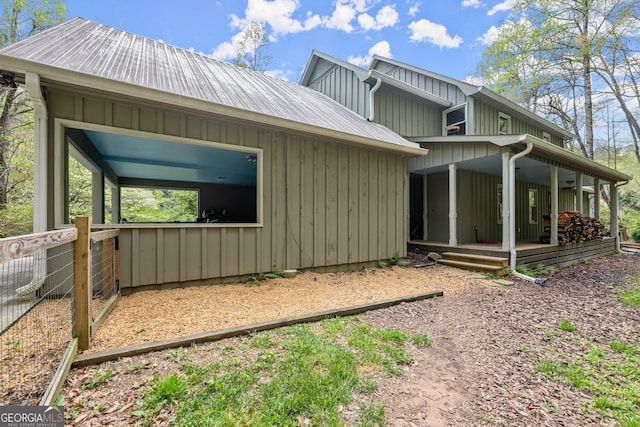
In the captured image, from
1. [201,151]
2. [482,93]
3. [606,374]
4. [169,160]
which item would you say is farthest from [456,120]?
[169,160]

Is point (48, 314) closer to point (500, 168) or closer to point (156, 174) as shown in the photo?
point (156, 174)

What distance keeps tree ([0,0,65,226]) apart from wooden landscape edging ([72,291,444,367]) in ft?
39.5

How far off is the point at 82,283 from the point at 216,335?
1.08m

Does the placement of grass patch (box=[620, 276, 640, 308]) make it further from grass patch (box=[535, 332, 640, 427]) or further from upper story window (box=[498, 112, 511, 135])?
upper story window (box=[498, 112, 511, 135])

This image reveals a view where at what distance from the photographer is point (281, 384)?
1.79 meters

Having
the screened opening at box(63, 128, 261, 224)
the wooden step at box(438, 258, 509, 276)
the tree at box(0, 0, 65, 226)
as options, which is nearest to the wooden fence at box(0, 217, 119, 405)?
the screened opening at box(63, 128, 261, 224)

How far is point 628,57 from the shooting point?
12422mm

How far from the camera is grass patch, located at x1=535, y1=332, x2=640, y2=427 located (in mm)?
1744

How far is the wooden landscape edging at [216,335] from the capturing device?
78.9 inches

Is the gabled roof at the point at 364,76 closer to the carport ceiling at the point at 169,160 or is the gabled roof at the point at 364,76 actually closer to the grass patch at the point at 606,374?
the carport ceiling at the point at 169,160

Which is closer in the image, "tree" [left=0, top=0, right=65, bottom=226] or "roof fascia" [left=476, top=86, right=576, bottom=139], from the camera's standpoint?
"roof fascia" [left=476, top=86, right=576, bottom=139]

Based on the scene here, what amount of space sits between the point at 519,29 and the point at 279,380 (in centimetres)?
1865

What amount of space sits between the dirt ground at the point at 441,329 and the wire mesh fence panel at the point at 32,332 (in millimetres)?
217

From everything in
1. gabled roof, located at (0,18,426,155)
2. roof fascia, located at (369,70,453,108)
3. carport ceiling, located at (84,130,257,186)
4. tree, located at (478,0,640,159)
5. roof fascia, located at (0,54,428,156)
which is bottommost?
carport ceiling, located at (84,130,257,186)
